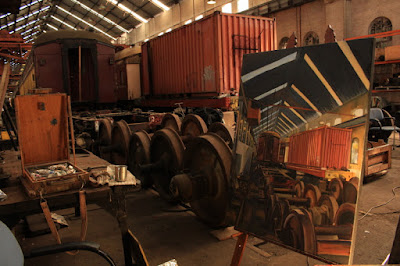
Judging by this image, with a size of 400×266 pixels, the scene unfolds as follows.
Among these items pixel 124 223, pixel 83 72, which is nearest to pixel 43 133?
pixel 124 223

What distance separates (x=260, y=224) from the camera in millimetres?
2348

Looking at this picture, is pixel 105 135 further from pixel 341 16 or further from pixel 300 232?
pixel 341 16

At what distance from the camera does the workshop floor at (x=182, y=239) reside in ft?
10.3

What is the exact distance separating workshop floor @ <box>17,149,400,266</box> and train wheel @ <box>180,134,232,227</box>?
0.24 m

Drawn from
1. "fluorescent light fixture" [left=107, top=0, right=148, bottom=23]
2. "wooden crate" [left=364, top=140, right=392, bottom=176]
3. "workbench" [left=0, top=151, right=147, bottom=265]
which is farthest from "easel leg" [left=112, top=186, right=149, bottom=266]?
"fluorescent light fixture" [left=107, top=0, right=148, bottom=23]

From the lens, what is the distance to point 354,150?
75.6 inches

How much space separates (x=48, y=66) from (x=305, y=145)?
878 centimetres

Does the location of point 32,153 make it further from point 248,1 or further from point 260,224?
point 248,1

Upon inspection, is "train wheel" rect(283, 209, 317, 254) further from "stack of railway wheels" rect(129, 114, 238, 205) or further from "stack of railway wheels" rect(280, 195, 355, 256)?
"stack of railway wheels" rect(129, 114, 238, 205)

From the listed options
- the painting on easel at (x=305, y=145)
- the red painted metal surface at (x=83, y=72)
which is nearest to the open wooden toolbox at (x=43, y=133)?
the painting on easel at (x=305, y=145)

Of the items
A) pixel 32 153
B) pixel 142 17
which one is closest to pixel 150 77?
pixel 32 153

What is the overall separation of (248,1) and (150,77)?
9.77 m

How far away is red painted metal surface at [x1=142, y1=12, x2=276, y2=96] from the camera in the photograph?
8.08 meters

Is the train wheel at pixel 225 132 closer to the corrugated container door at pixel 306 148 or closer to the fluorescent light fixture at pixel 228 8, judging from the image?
the corrugated container door at pixel 306 148
